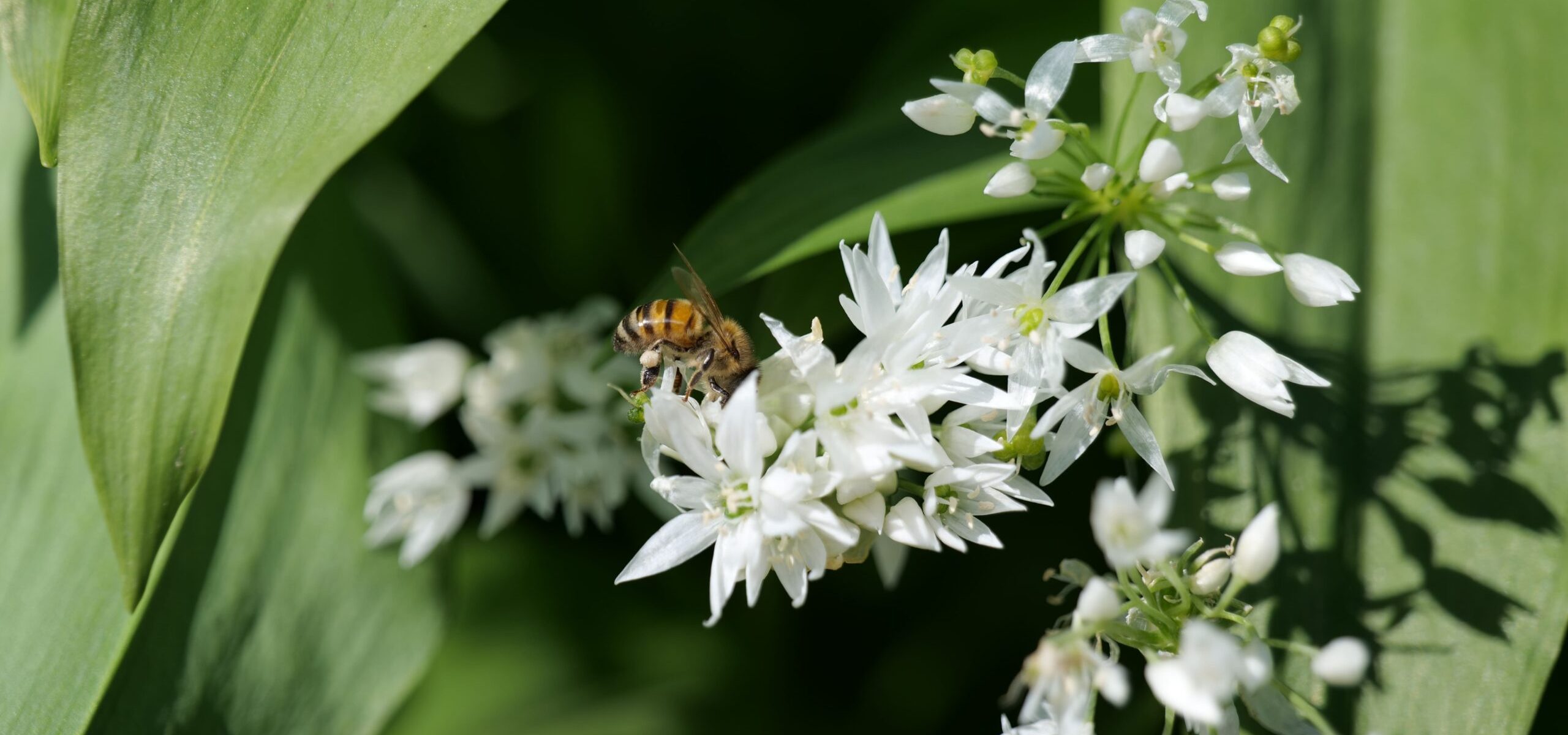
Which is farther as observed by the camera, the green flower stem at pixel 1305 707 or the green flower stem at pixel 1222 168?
the green flower stem at pixel 1222 168

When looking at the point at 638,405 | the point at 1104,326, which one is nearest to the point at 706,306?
the point at 638,405

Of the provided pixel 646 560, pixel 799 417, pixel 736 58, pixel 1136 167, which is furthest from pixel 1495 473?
pixel 736 58

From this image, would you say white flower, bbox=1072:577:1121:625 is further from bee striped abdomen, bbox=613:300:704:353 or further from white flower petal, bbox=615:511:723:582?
bee striped abdomen, bbox=613:300:704:353

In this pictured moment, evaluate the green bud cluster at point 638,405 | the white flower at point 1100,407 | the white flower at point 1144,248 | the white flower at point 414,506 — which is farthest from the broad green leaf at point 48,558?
the white flower at point 1144,248

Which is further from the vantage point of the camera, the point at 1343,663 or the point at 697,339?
the point at 697,339

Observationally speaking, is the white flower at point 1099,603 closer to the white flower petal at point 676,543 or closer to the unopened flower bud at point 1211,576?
the unopened flower bud at point 1211,576

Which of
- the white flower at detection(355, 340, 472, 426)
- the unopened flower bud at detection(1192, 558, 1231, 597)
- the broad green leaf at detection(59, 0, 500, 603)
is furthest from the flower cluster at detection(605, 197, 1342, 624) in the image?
the white flower at detection(355, 340, 472, 426)

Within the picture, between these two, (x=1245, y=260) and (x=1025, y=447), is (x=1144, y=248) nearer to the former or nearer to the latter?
(x=1245, y=260)
